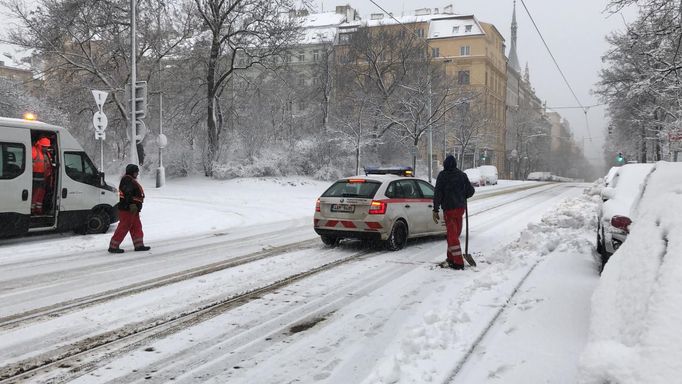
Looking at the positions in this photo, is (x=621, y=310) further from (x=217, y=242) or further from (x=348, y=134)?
(x=348, y=134)

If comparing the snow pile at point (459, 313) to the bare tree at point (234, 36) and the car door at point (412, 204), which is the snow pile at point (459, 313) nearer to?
the car door at point (412, 204)

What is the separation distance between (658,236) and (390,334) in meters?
2.65

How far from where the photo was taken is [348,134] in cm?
3550

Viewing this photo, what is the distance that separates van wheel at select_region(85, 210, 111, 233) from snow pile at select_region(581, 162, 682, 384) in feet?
36.3

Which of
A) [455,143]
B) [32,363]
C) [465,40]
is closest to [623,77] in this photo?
[455,143]

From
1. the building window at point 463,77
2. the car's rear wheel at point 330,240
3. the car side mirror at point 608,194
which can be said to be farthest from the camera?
the building window at point 463,77

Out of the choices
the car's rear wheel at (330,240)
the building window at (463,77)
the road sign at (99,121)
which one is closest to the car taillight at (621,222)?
the car's rear wheel at (330,240)

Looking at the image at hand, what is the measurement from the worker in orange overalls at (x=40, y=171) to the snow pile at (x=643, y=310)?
35.9 feet

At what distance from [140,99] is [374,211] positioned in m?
10.3

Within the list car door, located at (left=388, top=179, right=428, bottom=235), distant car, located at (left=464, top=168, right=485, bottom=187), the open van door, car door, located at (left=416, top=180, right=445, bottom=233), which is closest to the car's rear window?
car door, located at (left=388, top=179, right=428, bottom=235)

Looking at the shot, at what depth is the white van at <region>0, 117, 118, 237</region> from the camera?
9.70 meters

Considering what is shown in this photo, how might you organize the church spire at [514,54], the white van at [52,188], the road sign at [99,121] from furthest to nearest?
the church spire at [514,54] → the road sign at [99,121] → the white van at [52,188]

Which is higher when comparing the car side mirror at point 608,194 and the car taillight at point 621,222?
the car side mirror at point 608,194

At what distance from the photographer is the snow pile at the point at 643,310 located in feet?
6.75
